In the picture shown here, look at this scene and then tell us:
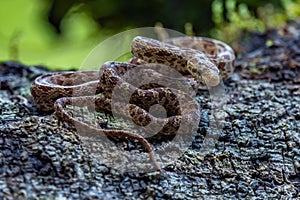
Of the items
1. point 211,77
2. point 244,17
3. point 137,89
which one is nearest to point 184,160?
point 137,89

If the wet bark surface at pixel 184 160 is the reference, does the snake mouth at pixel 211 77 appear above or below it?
above

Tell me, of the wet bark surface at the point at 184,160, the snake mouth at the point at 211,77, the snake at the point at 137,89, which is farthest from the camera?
the snake mouth at the point at 211,77

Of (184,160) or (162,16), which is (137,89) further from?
(162,16)

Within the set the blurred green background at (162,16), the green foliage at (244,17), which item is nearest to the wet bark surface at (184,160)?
the green foliage at (244,17)

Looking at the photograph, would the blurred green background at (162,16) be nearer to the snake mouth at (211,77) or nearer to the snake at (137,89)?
the snake at (137,89)

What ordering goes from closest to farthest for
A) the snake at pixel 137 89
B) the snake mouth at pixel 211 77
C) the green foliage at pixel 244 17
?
the snake at pixel 137 89
the snake mouth at pixel 211 77
the green foliage at pixel 244 17

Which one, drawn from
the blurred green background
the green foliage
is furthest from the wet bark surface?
the blurred green background

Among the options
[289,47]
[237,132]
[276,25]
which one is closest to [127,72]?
[237,132]
